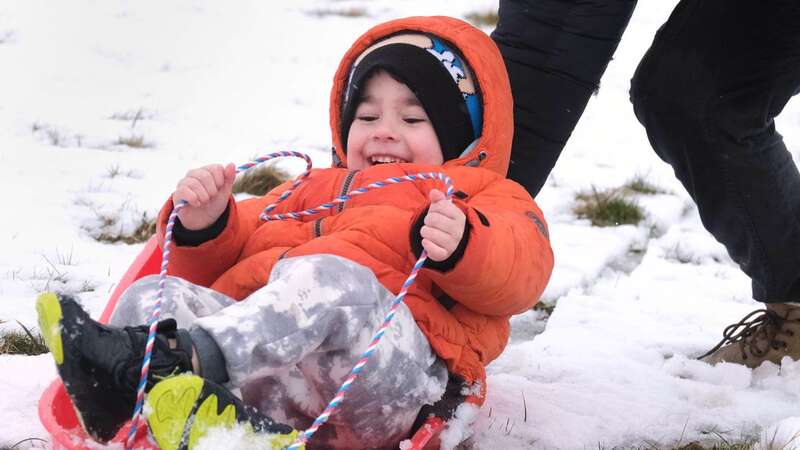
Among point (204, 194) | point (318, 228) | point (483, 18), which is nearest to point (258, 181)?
point (318, 228)

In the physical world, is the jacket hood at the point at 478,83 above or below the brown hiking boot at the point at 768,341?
above

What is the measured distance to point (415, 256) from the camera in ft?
6.35

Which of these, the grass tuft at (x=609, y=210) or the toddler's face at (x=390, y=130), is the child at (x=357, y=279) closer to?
the toddler's face at (x=390, y=130)

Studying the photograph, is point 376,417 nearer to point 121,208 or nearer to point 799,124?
point 121,208

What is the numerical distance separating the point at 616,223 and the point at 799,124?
6.69 feet

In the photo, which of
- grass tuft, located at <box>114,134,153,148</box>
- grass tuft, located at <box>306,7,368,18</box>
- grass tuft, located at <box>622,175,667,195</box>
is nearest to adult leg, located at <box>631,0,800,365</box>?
grass tuft, located at <box>622,175,667,195</box>

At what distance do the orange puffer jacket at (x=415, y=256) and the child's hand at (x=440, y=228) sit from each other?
0.19ft

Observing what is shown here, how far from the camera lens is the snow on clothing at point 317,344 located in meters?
1.72

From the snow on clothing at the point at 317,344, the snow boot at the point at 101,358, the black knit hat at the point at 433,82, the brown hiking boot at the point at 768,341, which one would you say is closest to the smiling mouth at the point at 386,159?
the black knit hat at the point at 433,82

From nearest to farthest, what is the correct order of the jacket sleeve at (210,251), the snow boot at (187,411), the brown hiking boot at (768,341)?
the snow boot at (187,411)
the jacket sleeve at (210,251)
the brown hiking boot at (768,341)

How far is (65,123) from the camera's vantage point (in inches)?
180

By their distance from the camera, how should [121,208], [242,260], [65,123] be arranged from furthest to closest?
1. [65,123]
2. [121,208]
3. [242,260]

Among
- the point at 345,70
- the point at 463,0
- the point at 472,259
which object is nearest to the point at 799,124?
the point at 463,0

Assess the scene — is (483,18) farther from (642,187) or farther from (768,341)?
(768,341)
